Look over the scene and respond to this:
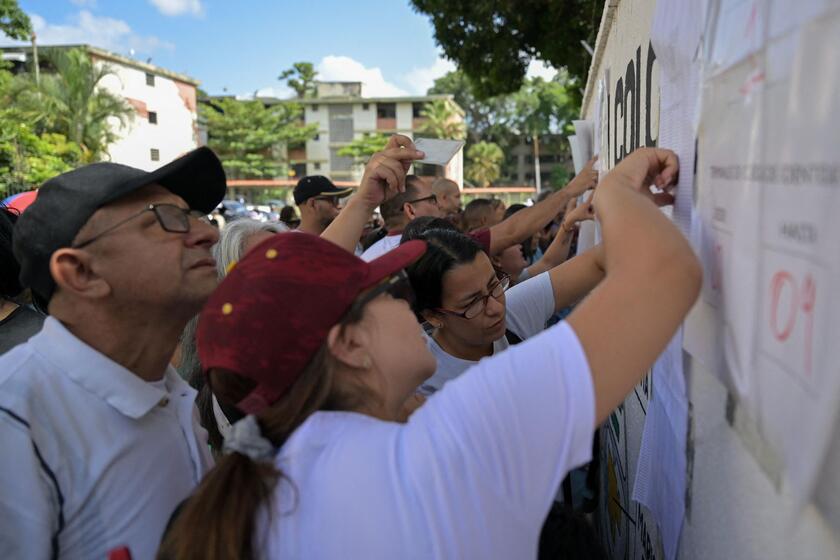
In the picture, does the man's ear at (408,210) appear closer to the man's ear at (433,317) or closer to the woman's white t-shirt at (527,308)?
the woman's white t-shirt at (527,308)

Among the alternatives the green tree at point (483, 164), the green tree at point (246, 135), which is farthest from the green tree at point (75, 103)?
the green tree at point (483, 164)

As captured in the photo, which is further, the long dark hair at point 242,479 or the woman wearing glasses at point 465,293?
the woman wearing glasses at point 465,293

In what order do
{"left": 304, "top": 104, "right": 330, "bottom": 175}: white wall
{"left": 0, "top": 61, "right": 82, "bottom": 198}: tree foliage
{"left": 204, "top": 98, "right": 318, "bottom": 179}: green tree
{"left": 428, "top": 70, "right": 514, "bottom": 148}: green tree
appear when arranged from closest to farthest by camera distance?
{"left": 0, "top": 61, "right": 82, "bottom": 198}: tree foliage < {"left": 204, "top": 98, "right": 318, "bottom": 179}: green tree < {"left": 304, "top": 104, "right": 330, "bottom": 175}: white wall < {"left": 428, "top": 70, "right": 514, "bottom": 148}: green tree

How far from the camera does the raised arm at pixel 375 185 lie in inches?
92.3

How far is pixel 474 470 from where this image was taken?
88 centimetres

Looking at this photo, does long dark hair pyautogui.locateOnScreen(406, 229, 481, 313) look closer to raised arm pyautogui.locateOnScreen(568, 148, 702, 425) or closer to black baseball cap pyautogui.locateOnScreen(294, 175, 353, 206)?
raised arm pyautogui.locateOnScreen(568, 148, 702, 425)

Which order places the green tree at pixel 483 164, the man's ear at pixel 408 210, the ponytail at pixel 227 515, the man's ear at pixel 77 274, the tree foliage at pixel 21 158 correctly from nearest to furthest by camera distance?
1. the ponytail at pixel 227 515
2. the man's ear at pixel 77 274
3. the man's ear at pixel 408 210
4. the tree foliage at pixel 21 158
5. the green tree at pixel 483 164

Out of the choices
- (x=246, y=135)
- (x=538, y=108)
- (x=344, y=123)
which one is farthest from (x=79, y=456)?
(x=538, y=108)

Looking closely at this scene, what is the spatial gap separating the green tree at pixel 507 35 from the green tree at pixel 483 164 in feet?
165

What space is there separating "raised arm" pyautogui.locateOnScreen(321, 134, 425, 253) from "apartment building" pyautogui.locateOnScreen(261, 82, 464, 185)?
5775cm

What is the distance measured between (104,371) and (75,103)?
28.7 meters

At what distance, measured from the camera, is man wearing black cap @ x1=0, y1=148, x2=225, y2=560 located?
1.26 metres

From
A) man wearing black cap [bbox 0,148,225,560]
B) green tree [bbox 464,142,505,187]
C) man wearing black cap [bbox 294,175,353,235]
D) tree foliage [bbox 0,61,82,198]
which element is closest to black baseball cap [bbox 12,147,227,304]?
man wearing black cap [bbox 0,148,225,560]

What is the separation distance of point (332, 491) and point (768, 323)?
63 centimetres
